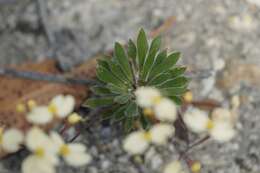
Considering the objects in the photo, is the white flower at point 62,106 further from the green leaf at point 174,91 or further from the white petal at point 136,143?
the green leaf at point 174,91

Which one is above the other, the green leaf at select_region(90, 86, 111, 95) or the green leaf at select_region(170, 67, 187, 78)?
the green leaf at select_region(90, 86, 111, 95)

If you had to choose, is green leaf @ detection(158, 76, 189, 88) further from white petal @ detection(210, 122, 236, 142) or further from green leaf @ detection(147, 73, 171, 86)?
white petal @ detection(210, 122, 236, 142)

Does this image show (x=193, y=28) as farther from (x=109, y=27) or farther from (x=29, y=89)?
(x=29, y=89)

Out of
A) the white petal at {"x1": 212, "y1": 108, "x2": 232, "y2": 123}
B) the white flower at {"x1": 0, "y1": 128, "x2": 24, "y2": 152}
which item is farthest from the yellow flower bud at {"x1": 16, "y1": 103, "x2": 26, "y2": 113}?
the white petal at {"x1": 212, "y1": 108, "x2": 232, "y2": 123}

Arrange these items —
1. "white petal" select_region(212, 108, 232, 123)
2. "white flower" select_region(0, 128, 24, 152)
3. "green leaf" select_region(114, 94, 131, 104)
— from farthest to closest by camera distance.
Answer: "white petal" select_region(212, 108, 232, 123)
"green leaf" select_region(114, 94, 131, 104)
"white flower" select_region(0, 128, 24, 152)

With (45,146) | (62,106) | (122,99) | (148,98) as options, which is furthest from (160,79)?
(45,146)

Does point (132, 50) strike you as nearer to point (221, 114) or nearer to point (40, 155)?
point (221, 114)
